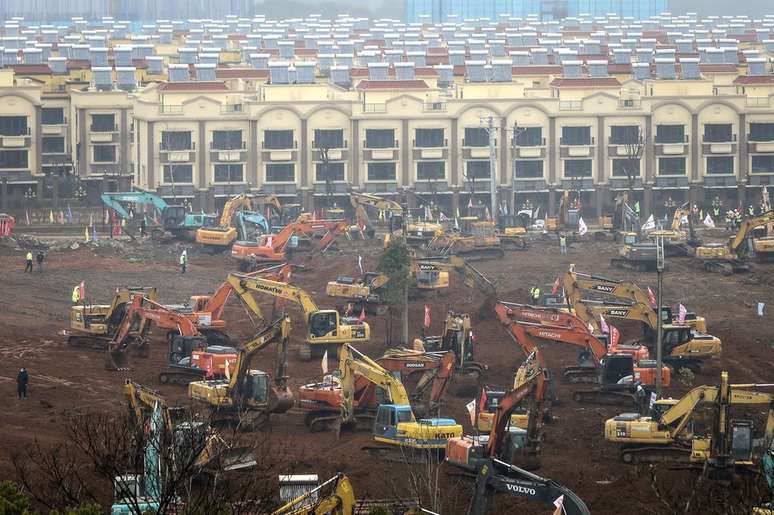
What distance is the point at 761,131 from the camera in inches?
4788

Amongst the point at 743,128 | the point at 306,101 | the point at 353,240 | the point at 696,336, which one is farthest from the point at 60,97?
the point at 696,336

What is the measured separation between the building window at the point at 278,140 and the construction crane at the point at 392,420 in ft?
220

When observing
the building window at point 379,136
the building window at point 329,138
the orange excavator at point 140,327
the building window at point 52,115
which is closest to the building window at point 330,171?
the building window at point 329,138

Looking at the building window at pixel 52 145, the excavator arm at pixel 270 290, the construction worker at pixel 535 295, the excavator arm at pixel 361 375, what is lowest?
the construction worker at pixel 535 295

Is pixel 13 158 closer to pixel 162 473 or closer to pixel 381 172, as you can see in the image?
pixel 381 172

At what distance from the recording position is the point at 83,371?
5950 cm

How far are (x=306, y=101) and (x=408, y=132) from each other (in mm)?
7545

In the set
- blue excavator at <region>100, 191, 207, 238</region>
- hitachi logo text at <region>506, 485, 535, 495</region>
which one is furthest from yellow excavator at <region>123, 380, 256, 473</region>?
blue excavator at <region>100, 191, 207, 238</region>

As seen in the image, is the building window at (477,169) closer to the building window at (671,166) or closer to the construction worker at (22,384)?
the building window at (671,166)

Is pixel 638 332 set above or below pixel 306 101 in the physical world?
below

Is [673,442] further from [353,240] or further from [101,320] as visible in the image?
[353,240]

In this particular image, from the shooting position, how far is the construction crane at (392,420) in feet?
150

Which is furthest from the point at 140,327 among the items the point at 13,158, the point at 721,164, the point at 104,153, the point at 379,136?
the point at 721,164

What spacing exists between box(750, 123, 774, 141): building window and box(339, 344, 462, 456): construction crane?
7708cm
